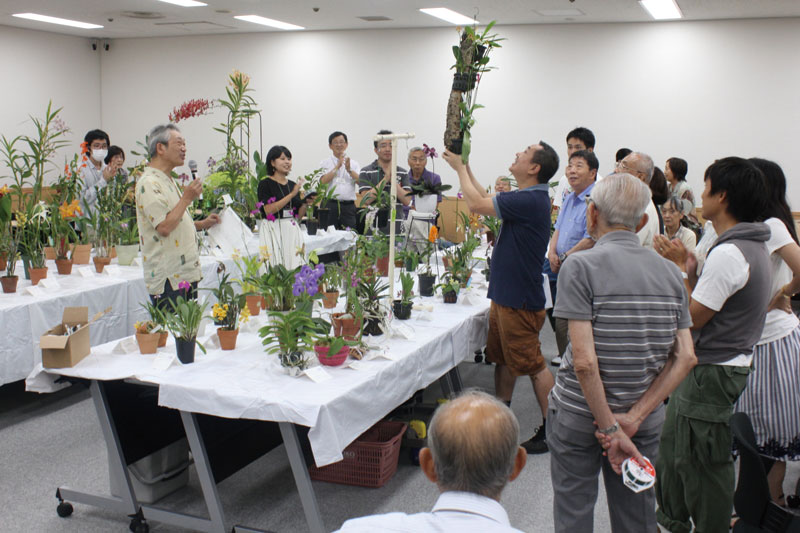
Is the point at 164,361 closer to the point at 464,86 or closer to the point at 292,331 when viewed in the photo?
the point at 292,331

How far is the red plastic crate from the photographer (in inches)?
119

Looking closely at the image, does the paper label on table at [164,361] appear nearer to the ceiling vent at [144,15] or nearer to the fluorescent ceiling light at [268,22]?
the fluorescent ceiling light at [268,22]

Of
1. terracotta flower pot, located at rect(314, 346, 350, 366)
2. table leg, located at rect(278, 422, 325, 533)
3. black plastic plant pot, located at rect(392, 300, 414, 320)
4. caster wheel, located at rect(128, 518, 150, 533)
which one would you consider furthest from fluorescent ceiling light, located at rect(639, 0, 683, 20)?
caster wheel, located at rect(128, 518, 150, 533)

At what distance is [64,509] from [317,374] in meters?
1.21

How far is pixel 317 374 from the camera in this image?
2486 mm

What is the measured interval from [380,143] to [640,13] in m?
3.65

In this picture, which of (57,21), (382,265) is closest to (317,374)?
(382,265)

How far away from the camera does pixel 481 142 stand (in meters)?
9.09

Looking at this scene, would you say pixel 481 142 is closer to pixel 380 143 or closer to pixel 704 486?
pixel 380 143

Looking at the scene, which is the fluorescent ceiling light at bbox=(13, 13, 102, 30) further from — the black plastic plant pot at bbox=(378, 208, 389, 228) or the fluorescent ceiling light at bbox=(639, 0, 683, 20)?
the fluorescent ceiling light at bbox=(639, 0, 683, 20)

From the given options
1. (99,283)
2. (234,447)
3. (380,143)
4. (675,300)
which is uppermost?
(380,143)

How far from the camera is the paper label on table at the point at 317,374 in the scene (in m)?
2.46

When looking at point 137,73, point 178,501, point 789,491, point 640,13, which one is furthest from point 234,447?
point 137,73

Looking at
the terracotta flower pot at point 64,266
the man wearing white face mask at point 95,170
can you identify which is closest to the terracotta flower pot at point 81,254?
the terracotta flower pot at point 64,266
